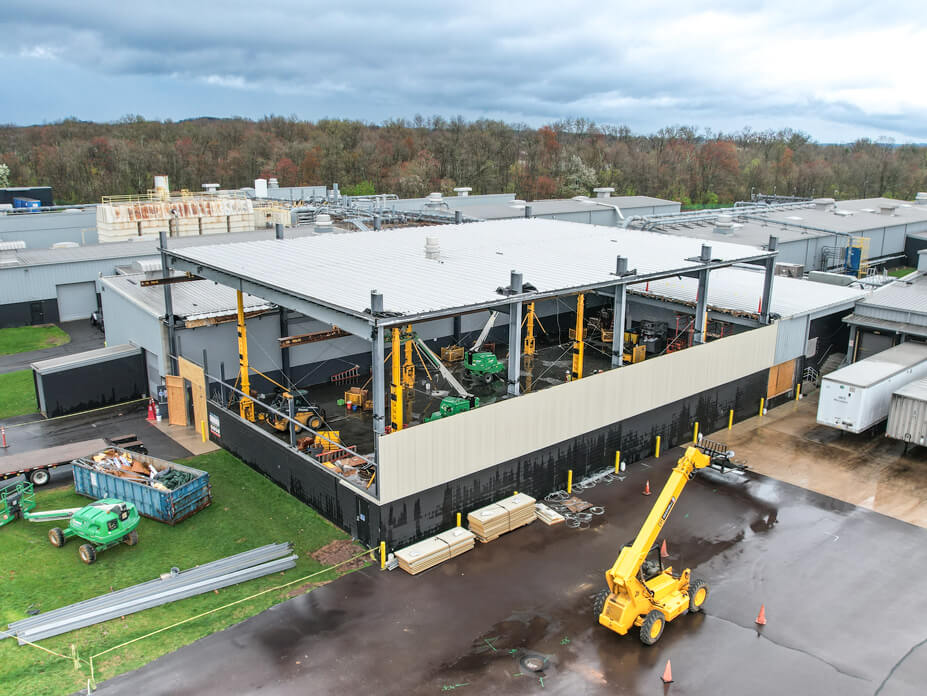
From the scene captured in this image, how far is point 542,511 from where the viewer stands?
22.8m

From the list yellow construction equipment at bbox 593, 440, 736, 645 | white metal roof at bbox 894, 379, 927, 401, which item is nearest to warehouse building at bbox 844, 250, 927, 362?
white metal roof at bbox 894, 379, 927, 401

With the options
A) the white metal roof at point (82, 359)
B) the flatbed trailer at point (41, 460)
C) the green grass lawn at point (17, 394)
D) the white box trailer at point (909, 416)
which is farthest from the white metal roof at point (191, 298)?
the white box trailer at point (909, 416)

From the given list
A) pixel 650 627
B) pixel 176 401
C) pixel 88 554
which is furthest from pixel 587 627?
pixel 176 401

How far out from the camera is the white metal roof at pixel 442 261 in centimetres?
2256

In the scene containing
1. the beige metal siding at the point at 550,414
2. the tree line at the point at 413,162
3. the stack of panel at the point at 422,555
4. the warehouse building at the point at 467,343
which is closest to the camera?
the stack of panel at the point at 422,555

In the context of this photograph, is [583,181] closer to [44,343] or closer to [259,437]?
[44,343]

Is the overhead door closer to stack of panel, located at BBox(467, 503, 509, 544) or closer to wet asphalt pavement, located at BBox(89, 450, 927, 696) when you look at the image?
Answer: wet asphalt pavement, located at BBox(89, 450, 927, 696)

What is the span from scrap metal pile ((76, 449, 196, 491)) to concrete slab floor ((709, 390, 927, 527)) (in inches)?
808

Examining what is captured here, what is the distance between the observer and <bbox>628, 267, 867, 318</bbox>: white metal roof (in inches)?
1323

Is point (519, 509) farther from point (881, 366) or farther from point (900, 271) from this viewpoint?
point (900, 271)

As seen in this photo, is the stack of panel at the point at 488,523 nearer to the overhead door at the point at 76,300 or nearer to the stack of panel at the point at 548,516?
the stack of panel at the point at 548,516

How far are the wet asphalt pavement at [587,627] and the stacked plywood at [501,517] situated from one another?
1.21ft

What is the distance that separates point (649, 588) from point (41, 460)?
65.6ft

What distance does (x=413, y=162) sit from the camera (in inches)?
4235
